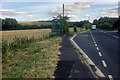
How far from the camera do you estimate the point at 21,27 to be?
220ft

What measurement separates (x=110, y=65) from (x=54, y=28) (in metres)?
16.8

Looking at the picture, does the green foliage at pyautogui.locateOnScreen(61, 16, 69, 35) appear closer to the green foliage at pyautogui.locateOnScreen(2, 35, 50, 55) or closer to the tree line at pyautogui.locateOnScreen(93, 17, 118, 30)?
the green foliage at pyautogui.locateOnScreen(2, 35, 50, 55)

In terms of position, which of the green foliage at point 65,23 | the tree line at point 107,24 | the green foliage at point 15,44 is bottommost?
the green foliage at point 15,44

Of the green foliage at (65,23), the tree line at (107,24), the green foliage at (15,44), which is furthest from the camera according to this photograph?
the tree line at (107,24)

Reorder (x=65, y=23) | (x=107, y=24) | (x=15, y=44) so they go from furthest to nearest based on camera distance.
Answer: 1. (x=107, y=24)
2. (x=65, y=23)
3. (x=15, y=44)

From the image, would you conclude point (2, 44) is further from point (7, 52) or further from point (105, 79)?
point (105, 79)

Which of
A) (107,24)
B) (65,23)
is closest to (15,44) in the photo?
(65,23)

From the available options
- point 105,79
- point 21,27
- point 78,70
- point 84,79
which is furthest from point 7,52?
point 21,27

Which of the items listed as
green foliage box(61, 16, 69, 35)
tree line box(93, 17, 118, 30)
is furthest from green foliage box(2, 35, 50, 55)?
tree line box(93, 17, 118, 30)

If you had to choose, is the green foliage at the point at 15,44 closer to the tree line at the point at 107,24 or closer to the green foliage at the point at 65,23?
the green foliage at the point at 65,23

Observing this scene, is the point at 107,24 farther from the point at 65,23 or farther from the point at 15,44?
the point at 15,44

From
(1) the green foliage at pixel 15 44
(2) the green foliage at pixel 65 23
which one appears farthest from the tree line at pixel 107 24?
(1) the green foliage at pixel 15 44

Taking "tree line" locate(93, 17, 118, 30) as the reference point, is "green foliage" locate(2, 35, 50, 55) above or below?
below

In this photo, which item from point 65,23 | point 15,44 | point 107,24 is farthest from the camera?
point 107,24
